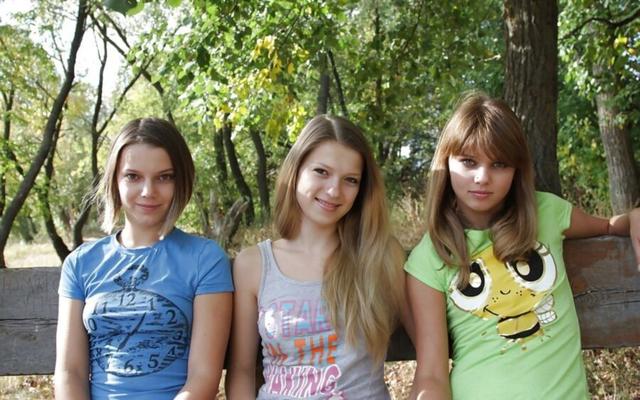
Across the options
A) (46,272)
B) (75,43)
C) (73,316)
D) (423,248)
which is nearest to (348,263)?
(423,248)

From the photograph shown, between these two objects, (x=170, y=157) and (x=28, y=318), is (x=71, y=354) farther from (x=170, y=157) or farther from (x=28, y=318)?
(x=170, y=157)

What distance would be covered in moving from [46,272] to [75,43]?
11658mm

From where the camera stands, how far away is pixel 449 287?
7.43 feet

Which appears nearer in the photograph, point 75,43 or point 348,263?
point 348,263

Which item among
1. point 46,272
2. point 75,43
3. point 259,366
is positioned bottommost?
point 259,366

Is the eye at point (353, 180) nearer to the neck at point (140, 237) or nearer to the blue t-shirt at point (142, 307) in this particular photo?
the blue t-shirt at point (142, 307)

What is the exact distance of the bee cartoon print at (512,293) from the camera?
2.21 metres

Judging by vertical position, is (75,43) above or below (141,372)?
above

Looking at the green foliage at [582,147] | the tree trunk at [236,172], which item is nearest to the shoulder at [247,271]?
the green foliage at [582,147]

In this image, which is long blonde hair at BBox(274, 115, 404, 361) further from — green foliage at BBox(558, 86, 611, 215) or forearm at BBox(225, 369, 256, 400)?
green foliage at BBox(558, 86, 611, 215)

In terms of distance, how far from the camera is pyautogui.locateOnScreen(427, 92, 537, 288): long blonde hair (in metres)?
2.28

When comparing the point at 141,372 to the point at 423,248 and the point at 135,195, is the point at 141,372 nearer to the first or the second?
the point at 135,195

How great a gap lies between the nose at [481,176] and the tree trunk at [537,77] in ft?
3.98

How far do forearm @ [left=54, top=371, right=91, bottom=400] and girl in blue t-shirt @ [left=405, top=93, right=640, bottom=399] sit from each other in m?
1.09
